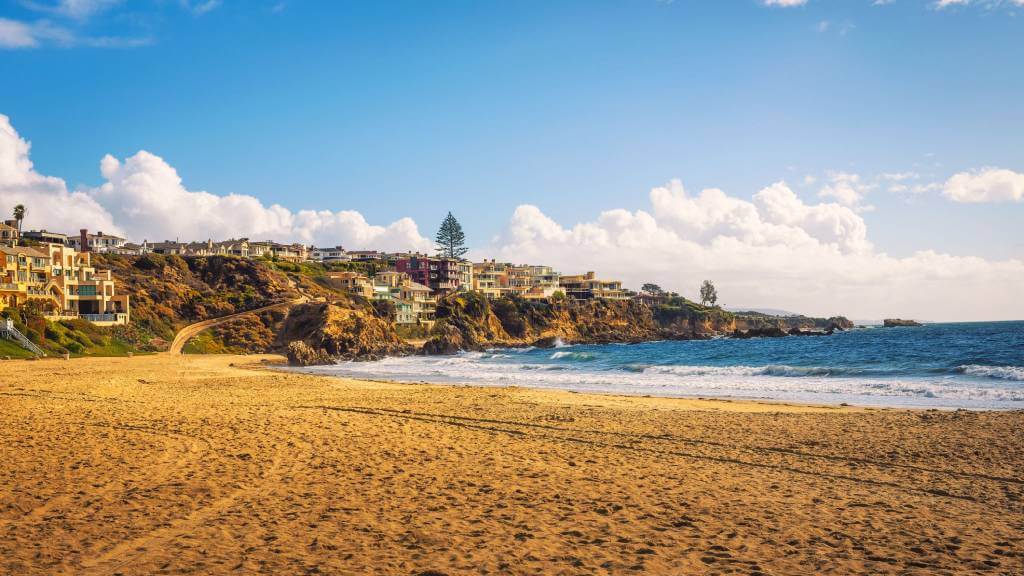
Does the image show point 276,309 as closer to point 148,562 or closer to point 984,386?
point 984,386

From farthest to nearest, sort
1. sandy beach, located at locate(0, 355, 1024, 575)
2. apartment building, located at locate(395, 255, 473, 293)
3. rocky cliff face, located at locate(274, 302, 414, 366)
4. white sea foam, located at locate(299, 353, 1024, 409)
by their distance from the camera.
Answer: apartment building, located at locate(395, 255, 473, 293) → rocky cliff face, located at locate(274, 302, 414, 366) → white sea foam, located at locate(299, 353, 1024, 409) → sandy beach, located at locate(0, 355, 1024, 575)

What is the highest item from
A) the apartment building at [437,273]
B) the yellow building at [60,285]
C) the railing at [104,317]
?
the apartment building at [437,273]

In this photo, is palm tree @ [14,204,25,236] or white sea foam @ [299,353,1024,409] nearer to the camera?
white sea foam @ [299,353,1024,409]

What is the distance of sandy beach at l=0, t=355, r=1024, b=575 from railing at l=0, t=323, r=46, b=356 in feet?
109

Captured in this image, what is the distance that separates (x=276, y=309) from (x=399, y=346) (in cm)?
1715

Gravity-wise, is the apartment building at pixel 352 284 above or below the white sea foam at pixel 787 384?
above

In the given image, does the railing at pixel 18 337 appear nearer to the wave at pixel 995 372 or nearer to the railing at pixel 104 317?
the railing at pixel 104 317

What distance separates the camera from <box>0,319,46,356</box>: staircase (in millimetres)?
48062

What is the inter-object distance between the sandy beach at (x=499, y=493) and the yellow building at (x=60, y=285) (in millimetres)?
51699

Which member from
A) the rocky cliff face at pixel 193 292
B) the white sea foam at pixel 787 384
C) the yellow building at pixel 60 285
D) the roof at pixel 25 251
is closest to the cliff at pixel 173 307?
the rocky cliff face at pixel 193 292

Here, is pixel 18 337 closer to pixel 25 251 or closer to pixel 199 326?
pixel 25 251

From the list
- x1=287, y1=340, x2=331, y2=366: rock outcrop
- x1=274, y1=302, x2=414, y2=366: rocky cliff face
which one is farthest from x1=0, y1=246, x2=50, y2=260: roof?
x1=287, y1=340, x2=331, y2=366: rock outcrop

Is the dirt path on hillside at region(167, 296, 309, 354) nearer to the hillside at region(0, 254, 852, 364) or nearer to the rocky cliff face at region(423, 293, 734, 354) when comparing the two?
the hillside at region(0, 254, 852, 364)

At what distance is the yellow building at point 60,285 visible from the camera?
61969mm
